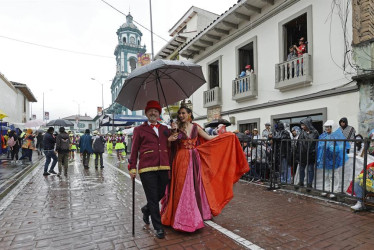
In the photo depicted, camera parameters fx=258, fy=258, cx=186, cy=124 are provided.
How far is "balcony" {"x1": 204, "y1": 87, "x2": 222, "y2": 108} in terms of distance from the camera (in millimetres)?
14266

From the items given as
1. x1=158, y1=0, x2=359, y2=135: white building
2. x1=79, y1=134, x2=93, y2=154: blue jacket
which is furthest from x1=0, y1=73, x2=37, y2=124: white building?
x1=158, y1=0, x2=359, y2=135: white building

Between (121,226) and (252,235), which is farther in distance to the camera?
(121,226)

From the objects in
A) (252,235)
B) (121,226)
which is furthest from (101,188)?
(252,235)

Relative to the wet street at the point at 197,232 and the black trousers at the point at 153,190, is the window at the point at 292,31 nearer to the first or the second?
the wet street at the point at 197,232

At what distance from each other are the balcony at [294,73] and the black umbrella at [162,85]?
5.86 m

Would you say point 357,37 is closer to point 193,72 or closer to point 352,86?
point 352,86

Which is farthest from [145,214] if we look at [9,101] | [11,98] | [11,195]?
[11,98]

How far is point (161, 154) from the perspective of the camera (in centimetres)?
372

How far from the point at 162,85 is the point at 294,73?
22.0ft

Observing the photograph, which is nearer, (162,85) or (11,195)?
(162,85)

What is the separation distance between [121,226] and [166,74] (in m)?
2.62

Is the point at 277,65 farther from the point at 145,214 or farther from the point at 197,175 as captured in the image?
the point at 145,214

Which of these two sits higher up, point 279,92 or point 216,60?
point 216,60

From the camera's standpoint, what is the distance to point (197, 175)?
13.0ft
